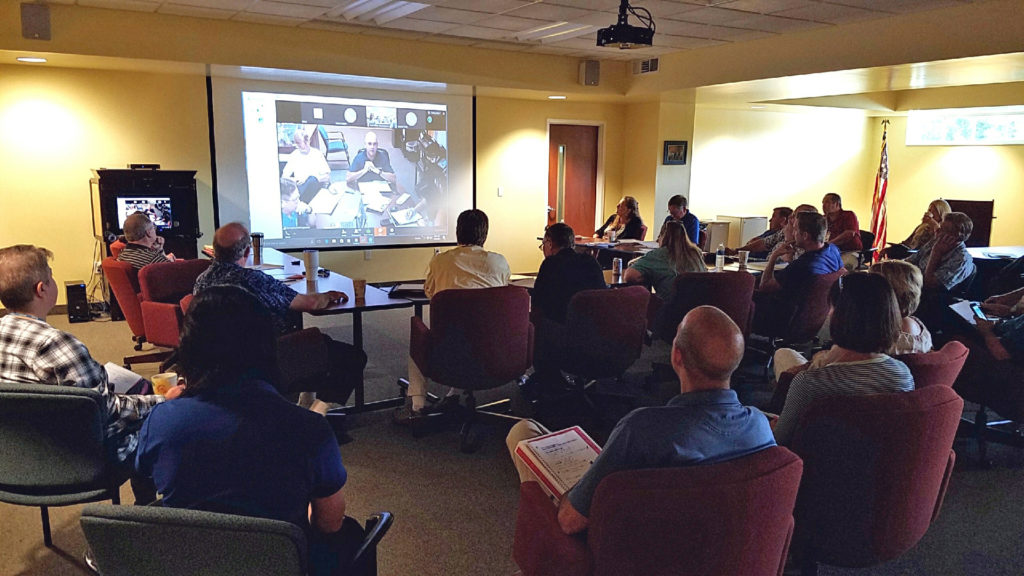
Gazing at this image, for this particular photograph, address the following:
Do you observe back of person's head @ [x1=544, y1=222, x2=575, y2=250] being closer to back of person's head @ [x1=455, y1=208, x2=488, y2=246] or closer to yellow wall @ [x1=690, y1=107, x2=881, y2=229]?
back of person's head @ [x1=455, y1=208, x2=488, y2=246]

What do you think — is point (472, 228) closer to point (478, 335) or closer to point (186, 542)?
point (478, 335)

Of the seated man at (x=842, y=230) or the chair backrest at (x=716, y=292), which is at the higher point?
the seated man at (x=842, y=230)

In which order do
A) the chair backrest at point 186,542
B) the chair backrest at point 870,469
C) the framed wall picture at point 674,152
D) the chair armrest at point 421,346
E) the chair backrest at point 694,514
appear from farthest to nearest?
the framed wall picture at point 674,152 < the chair armrest at point 421,346 < the chair backrest at point 870,469 < the chair backrest at point 694,514 < the chair backrest at point 186,542

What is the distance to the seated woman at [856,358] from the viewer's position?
2107 millimetres

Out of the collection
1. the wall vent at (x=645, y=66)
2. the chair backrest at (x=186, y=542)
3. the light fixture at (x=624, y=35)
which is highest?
the wall vent at (x=645, y=66)

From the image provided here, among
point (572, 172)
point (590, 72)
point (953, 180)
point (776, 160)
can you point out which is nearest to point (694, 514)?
point (590, 72)

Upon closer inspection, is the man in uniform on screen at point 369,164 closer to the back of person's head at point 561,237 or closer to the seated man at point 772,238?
the seated man at point 772,238

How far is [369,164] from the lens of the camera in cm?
828

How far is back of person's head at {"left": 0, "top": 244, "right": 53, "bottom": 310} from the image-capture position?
216 cm

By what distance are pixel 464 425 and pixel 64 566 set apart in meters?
1.88

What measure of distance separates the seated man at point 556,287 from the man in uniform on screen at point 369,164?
475 centimetres

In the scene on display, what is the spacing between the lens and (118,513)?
1.24 metres

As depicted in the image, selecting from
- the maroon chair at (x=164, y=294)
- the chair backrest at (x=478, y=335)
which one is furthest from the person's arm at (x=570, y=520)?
the maroon chair at (x=164, y=294)

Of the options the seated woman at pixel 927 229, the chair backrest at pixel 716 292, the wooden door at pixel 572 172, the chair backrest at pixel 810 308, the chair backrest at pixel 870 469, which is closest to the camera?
the chair backrest at pixel 870 469
